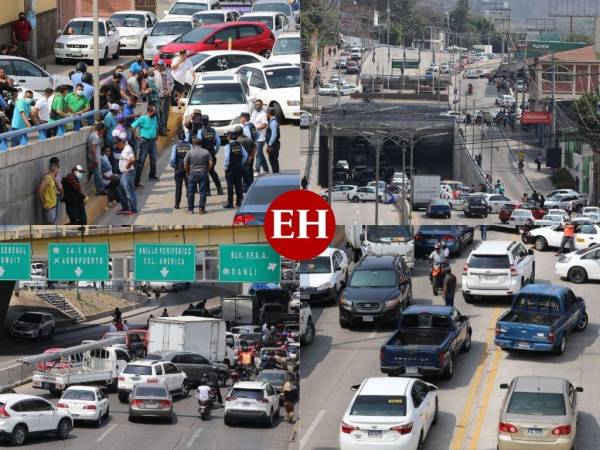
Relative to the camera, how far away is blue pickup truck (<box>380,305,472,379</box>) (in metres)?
16.3

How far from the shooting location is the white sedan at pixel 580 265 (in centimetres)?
1681

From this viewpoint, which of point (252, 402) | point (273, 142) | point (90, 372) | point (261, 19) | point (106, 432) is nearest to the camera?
point (273, 142)

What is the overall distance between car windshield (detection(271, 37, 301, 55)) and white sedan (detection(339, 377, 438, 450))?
10.5 meters

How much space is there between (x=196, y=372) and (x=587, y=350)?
17071 millimetres

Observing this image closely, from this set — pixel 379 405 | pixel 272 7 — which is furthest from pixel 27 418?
pixel 379 405

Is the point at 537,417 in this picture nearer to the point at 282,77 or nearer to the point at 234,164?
the point at 234,164

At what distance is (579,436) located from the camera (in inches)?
612

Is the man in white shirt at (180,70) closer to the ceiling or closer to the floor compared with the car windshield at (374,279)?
closer to the ceiling

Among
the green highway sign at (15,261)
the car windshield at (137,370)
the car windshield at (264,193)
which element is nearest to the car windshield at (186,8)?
the car windshield at (137,370)

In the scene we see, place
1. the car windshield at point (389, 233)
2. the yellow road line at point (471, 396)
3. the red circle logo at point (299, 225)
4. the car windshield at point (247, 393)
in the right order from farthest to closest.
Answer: the car windshield at point (247, 393), the car windshield at point (389, 233), the red circle logo at point (299, 225), the yellow road line at point (471, 396)

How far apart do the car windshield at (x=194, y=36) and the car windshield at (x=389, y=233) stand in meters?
13.2

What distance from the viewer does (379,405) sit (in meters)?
15.8

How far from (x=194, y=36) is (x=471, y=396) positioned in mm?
15583

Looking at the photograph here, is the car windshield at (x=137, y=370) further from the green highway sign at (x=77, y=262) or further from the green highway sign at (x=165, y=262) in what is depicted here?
the green highway sign at (x=165, y=262)
